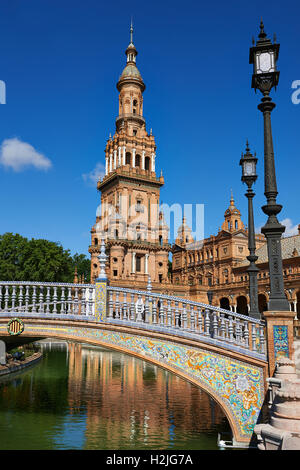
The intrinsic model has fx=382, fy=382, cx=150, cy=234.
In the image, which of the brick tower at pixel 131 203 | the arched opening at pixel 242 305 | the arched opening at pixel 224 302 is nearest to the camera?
the arched opening at pixel 242 305

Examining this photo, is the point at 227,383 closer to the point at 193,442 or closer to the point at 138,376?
the point at 193,442

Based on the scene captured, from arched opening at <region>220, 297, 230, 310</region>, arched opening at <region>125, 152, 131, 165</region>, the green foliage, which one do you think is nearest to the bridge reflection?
the green foliage

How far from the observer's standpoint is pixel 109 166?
62750mm

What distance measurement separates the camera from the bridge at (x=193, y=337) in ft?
28.5

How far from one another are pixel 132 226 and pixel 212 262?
14730 millimetres

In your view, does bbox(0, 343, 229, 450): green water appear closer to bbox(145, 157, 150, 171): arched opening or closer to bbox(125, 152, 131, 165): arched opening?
bbox(125, 152, 131, 165): arched opening

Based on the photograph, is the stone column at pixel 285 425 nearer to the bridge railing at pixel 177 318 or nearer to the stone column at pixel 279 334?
the stone column at pixel 279 334

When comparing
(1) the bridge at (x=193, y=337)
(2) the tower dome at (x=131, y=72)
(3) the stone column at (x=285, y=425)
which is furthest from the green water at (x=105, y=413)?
(2) the tower dome at (x=131, y=72)

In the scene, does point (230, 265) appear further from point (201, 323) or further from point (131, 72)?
point (201, 323)

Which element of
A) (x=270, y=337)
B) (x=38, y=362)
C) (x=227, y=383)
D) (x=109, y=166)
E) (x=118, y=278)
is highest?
(x=109, y=166)

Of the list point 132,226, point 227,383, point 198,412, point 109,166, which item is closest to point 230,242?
point 132,226

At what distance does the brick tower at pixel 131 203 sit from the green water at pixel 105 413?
102 feet

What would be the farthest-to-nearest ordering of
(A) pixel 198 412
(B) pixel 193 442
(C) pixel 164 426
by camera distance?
(A) pixel 198 412
(C) pixel 164 426
(B) pixel 193 442

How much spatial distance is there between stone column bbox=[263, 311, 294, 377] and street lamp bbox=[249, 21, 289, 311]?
17 cm
